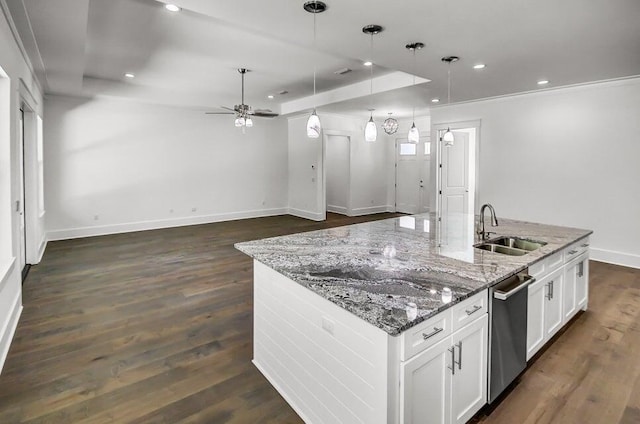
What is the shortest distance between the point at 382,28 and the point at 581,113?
3.94 metres

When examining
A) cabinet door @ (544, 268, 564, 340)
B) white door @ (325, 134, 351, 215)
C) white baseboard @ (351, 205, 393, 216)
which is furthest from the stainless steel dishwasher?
white door @ (325, 134, 351, 215)

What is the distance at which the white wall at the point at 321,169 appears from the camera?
8797 mm

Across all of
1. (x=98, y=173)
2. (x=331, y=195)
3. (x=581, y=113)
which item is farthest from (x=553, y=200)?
(x=98, y=173)

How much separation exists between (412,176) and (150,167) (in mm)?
6492

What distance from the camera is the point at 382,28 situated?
3107 mm

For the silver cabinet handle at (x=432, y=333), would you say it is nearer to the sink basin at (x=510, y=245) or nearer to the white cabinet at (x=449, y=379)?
the white cabinet at (x=449, y=379)

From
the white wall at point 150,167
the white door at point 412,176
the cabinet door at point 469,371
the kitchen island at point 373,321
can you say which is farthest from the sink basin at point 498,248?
the white wall at point 150,167

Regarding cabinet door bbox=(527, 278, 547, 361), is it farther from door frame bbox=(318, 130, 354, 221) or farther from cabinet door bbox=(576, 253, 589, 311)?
door frame bbox=(318, 130, 354, 221)

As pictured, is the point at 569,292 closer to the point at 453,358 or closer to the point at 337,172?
the point at 453,358

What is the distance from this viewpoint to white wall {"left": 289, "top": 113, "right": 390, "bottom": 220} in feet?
28.9

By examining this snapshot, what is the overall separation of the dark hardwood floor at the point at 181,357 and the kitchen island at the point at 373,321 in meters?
0.28

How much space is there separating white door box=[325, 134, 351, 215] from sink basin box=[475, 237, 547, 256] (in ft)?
22.2

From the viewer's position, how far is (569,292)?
300 cm

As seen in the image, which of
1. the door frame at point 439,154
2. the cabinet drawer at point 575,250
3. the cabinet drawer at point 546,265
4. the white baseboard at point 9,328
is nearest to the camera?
the cabinet drawer at point 546,265
